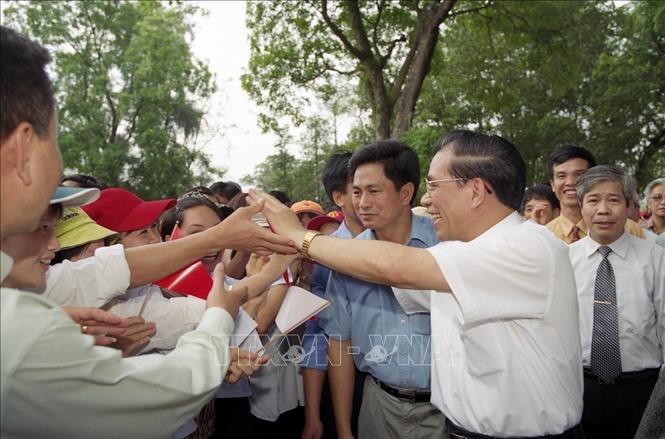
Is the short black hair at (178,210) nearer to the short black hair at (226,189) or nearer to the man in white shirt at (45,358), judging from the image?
the man in white shirt at (45,358)

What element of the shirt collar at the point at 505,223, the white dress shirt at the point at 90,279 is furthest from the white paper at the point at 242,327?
the shirt collar at the point at 505,223

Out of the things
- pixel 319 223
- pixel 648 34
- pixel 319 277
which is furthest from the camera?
pixel 648 34

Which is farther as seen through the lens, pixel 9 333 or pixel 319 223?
pixel 319 223

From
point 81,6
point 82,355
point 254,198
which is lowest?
point 82,355

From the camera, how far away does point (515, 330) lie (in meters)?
1.96

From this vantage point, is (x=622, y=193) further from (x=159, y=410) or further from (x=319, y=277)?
(x=159, y=410)

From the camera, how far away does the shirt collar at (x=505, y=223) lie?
207 centimetres

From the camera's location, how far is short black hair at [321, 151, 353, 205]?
420cm

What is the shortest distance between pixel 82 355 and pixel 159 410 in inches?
10.1

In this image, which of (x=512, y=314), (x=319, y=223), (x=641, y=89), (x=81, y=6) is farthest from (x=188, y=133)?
(x=512, y=314)

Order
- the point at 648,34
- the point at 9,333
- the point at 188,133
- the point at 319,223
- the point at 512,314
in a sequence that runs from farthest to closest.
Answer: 1. the point at 188,133
2. the point at 648,34
3. the point at 319,223
4. the point at 512,314
5. the point at 9,333

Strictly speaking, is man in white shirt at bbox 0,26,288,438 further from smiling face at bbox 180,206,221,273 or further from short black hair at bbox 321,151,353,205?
short black hair at bbox 321,151,353,205

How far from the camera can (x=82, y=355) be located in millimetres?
1168

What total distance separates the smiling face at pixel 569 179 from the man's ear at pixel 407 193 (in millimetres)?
1719
